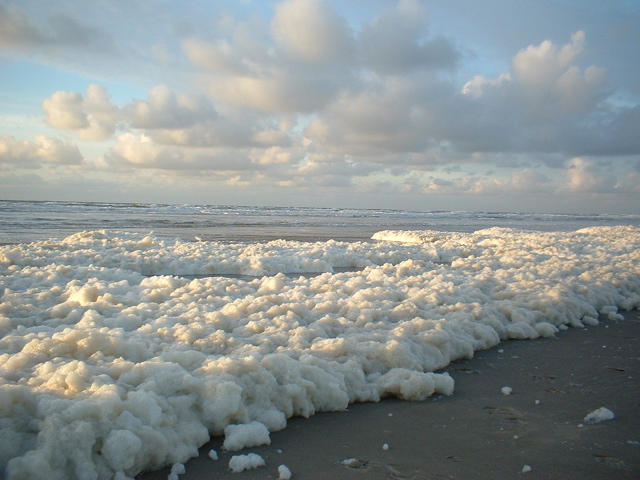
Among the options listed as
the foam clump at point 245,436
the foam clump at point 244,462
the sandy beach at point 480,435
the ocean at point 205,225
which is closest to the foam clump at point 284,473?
the sandy beach at point 480,435

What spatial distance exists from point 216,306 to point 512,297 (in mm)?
4526

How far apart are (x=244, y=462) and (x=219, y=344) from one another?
5.70 ft

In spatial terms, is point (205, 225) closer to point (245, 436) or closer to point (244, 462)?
point (245, 436)

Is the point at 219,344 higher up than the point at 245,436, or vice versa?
the point at 219,344

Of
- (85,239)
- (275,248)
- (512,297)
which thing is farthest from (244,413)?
(85,239)

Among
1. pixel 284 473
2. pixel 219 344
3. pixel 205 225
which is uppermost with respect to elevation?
pixel 219 344

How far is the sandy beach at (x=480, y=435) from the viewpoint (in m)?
2.96

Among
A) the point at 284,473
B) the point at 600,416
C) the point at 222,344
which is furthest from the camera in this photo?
the point at 222,344

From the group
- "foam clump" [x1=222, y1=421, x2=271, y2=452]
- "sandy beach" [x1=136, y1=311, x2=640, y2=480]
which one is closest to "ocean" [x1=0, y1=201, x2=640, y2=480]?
"foam clump" [x1=222, y1=421, x2=271, y2=452]

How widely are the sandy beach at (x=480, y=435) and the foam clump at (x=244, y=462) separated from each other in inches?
1.6

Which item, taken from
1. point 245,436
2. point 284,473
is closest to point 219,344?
point 245,436

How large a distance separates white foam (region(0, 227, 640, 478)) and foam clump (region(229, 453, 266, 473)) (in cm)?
20

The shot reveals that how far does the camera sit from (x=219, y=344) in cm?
458

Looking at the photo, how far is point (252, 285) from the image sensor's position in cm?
745
